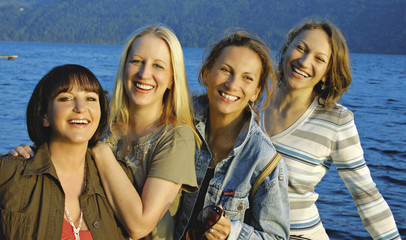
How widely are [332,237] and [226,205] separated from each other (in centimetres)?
612

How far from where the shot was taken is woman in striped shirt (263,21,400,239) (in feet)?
12.1

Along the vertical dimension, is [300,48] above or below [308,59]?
above

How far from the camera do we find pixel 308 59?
3.91m

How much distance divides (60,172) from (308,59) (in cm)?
228

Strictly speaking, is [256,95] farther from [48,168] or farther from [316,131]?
[48,168]

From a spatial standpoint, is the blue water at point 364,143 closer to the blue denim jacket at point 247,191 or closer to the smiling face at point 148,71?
the smiling face at point 148,71

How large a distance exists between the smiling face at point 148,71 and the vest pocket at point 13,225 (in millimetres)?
1087

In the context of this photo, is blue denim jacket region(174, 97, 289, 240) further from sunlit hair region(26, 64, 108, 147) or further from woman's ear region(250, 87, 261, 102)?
sunlit hair region(26, 64, 108, 147)

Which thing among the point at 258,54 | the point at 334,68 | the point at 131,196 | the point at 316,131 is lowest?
the point at 131,196

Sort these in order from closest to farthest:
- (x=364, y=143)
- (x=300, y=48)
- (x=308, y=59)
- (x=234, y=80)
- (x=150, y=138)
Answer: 1. (x=150, y=138)
2. (x=234, y=80)
3. (x=308, y=59)
4. (x=300, y=48)
5. (x=364, y=143)

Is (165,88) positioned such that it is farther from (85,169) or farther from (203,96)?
(85,169)

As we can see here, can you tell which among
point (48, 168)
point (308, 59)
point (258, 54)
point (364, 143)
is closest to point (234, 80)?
point (258, 54)

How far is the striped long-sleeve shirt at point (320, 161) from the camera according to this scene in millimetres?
3678

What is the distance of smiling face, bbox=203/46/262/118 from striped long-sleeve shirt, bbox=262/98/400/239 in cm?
68
